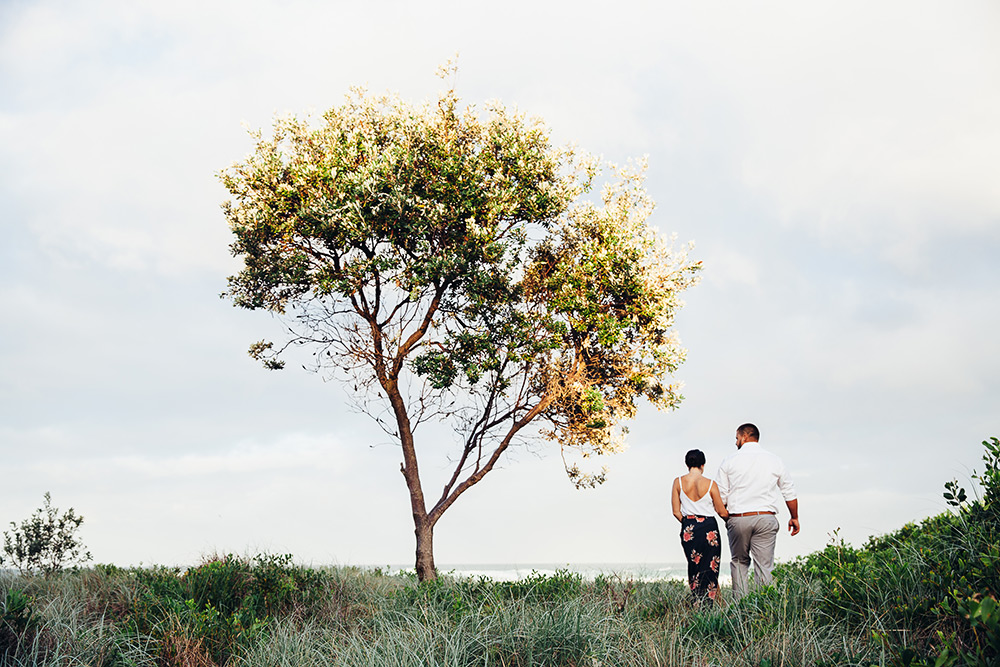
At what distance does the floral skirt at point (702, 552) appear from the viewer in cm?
1023

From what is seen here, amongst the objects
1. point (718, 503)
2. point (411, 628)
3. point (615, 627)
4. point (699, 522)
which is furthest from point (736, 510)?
point (411, 628)

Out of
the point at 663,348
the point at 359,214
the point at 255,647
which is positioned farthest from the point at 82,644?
the point at 663,348

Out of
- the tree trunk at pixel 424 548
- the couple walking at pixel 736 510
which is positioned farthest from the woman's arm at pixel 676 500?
the tree trunk at pixel 424 548

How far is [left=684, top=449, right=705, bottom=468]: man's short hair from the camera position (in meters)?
10.4

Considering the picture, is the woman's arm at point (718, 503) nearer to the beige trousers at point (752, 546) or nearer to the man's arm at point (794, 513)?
the beige trousers at point (752, 546)

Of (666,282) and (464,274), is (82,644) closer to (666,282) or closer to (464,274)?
(464,274)

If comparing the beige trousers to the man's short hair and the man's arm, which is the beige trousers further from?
the man's short hair

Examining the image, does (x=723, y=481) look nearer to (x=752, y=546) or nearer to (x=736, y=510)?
(x=736, y=510)

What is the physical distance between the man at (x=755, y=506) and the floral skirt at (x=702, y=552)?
26cm

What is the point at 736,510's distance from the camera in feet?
33.1

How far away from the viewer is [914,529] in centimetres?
1027

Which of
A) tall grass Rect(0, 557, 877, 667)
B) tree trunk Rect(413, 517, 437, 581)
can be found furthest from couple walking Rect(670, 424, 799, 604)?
tree trunk Rect(413, 517, 437, 581)

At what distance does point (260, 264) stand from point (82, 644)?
33.4 ft

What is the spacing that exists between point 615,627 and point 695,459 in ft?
12.1
